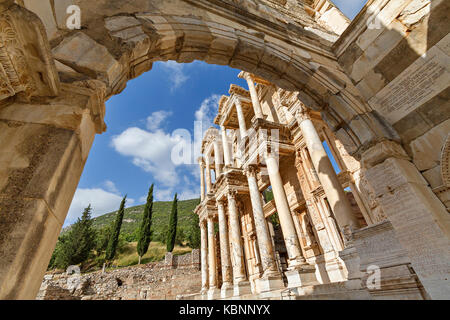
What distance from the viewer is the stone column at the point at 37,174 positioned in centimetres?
117

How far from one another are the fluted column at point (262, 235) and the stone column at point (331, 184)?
339 centimetres

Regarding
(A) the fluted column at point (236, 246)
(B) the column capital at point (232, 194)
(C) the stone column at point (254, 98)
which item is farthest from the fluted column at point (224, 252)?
(C) the stone column at point (254, 98)

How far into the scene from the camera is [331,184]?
7.38m

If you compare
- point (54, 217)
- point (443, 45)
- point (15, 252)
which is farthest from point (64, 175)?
point (443, 45)

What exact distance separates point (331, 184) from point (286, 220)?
251 centimetres

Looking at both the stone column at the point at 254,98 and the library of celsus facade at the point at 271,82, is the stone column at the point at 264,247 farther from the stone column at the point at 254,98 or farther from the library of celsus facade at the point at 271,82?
the stone column at the point at 254,98

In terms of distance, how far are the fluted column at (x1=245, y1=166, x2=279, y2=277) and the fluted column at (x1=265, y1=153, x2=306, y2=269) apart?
0.89 meters

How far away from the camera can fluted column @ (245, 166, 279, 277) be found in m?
8.53

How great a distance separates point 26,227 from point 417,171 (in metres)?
4.55

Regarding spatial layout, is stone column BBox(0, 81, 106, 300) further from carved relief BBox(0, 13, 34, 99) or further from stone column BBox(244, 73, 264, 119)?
stone column BBox(244, 73, 264, 119)

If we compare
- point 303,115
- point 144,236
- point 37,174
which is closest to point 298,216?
point 303,115

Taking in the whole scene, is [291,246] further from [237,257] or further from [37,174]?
[37,174]

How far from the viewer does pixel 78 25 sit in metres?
2.29

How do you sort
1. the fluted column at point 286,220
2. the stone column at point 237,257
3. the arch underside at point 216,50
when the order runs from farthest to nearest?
the stone column at point 237,257 < the fluted column at point 286,220 < the arch underside at point 216,50
